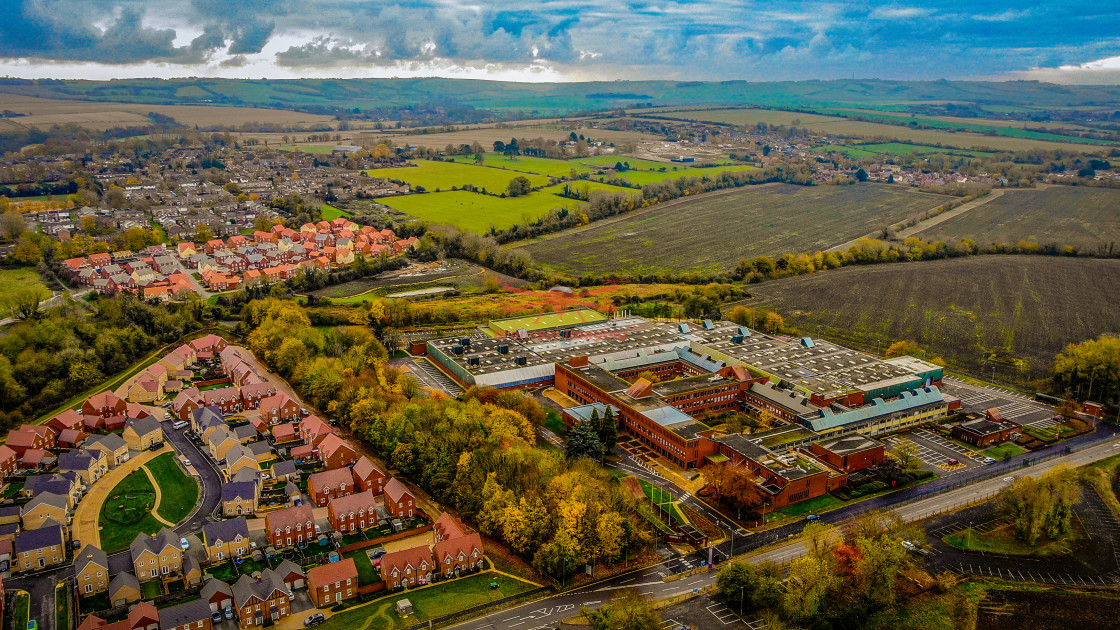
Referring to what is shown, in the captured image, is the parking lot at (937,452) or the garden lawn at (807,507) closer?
the garden lawn at (807,507)

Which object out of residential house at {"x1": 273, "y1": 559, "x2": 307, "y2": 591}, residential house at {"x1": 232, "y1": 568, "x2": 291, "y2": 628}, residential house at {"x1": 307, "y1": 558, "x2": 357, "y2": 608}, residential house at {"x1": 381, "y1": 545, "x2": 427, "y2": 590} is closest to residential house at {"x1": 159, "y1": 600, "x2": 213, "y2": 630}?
residential house at {"x1": 232, "y1": 568, "x2": 291, "y2": 628}

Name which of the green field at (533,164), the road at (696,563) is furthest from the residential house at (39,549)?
the green field at (533,164)

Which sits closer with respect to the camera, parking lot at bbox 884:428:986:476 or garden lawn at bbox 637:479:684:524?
garden lawn at bbox 637:479:684:524

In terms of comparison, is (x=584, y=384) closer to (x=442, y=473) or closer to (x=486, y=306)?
(x=442, y=473)

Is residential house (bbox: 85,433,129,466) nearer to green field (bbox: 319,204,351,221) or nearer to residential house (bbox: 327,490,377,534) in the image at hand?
residential house (bbox: 327,490,377,534)

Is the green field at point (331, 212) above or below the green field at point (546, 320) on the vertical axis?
above

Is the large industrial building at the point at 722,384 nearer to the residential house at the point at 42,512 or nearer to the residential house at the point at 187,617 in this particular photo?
the residential house at the point at 187,617
